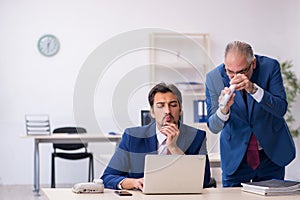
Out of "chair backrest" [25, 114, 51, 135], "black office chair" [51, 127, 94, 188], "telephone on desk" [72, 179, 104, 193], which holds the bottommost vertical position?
"black office chair" [51, 127, 94, 188]

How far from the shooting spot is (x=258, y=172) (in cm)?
276

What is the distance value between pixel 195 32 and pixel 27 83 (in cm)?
235

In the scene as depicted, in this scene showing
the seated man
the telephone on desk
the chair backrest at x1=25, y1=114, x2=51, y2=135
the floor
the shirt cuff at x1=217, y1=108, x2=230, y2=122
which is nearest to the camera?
the telephone on desk

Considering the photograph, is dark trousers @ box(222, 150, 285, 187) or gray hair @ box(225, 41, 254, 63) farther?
dark trousers @ box(222, 150, 285, 187)

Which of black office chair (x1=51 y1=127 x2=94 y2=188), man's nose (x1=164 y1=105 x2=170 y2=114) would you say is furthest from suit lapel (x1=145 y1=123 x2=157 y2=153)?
black office chair (x1=51 y1=127 x2=94 y2=188)

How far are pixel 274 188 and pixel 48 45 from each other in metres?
5.33

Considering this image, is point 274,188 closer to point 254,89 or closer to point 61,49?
point 254,89

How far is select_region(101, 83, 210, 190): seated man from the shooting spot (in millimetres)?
2521

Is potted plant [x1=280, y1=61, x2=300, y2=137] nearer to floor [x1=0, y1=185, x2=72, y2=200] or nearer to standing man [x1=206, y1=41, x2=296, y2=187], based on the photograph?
floor [x1=0, y1=185, x2=72, y2=200]

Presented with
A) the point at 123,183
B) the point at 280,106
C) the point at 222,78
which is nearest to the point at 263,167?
the point at 280,106

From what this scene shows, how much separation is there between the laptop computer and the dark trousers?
0.48 meters

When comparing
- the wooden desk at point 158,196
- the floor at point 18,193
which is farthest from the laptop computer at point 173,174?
the floor at point 18,193

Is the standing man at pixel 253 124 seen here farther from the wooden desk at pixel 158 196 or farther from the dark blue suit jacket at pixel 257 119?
the wooden desk at pixel 158 196

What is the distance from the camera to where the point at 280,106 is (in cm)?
271
